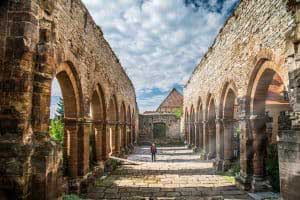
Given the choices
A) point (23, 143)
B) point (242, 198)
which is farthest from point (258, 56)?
point (23, 143)

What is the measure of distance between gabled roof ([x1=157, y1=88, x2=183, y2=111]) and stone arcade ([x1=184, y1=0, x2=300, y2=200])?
25267mm

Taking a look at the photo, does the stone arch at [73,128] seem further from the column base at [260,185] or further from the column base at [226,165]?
the column base at [226,165]

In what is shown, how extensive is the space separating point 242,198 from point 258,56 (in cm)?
399

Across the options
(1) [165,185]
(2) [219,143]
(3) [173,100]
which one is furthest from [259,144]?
(3) [173,100]

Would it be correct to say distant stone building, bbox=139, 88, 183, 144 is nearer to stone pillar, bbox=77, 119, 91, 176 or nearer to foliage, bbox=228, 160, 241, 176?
foliage, bbox=228, 160, 241, 176

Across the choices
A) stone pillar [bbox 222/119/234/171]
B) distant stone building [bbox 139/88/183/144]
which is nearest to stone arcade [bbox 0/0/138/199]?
stone pillar [bbox 222/119/234/171]

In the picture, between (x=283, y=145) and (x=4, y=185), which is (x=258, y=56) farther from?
(x=4, y=185)

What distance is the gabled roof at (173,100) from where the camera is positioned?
39.8 meters

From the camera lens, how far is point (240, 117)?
882 centimetres

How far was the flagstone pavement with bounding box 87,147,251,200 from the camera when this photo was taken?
25.9ft

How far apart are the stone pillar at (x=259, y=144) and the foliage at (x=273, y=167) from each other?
207mm

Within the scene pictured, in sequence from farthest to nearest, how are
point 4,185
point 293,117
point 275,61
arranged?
point 275,61 < point 4,185 < point 293,117

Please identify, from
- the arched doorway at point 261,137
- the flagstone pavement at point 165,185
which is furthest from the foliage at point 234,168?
the arched doorway at point 261,137

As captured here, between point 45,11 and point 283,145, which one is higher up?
point 45,11
